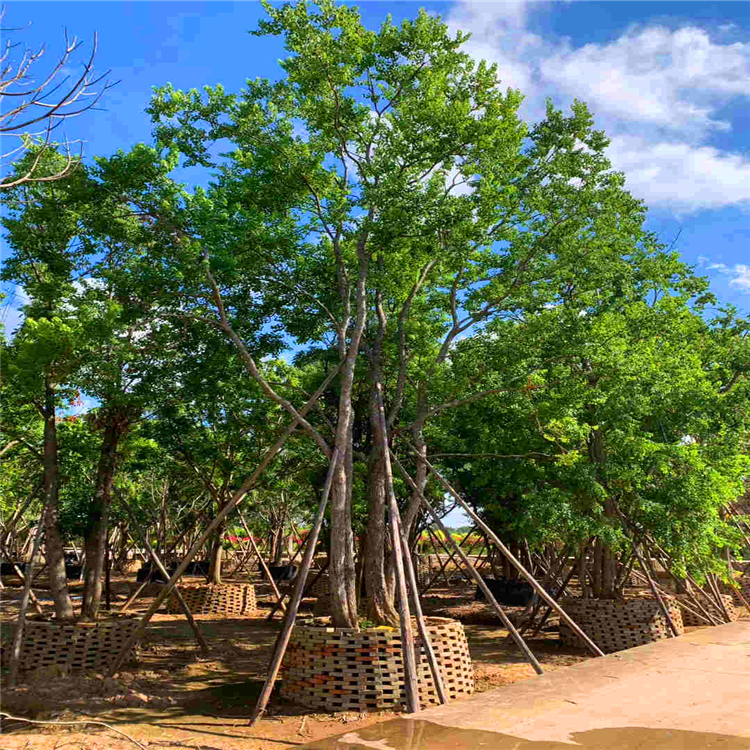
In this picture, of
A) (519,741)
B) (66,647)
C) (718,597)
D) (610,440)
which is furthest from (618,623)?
(66,647)

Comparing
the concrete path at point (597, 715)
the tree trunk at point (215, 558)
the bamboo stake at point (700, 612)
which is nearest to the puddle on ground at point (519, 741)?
the concrete path at point (597, 715)

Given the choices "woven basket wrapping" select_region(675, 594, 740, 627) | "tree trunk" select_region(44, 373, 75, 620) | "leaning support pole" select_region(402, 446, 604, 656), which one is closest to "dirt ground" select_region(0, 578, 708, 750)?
"leaning support pole" select_region(402, 446, 604, 656)

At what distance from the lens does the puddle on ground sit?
5.87m

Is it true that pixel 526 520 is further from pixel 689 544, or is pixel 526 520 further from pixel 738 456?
pixel 738 456

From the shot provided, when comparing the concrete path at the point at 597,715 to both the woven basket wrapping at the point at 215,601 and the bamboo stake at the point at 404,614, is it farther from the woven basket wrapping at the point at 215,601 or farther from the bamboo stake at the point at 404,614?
the woven basket wrapping at the point at 215,601

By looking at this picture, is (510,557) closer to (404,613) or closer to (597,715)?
(404,613)

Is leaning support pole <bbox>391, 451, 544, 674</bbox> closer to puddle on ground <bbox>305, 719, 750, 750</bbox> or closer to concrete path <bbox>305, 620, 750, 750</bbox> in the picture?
concrete path <bbox>305, 620, 750, 750</bbox>

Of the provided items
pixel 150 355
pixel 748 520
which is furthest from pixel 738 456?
pixel 150 355

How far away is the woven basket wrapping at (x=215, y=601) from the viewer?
→ 1700cm

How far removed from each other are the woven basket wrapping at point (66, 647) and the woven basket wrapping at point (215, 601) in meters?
7.21

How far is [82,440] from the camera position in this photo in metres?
12.0

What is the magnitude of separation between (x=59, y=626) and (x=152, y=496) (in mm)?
14127

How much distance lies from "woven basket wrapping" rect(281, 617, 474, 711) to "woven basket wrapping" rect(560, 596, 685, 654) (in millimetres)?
5667

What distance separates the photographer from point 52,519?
33.7 ft
